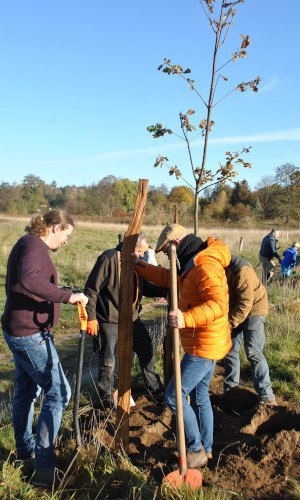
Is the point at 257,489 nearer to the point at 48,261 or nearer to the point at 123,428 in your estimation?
the point at 123,428

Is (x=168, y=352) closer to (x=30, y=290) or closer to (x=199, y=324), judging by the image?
(x=199, y=324)

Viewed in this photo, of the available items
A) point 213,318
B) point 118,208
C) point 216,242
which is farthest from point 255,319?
point 118,208

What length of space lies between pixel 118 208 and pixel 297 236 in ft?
101

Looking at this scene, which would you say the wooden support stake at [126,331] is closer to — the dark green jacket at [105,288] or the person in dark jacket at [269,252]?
the dark green jacket at [105,288]

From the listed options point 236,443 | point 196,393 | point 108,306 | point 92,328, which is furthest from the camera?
point 108,306

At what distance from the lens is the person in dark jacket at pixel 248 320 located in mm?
4000

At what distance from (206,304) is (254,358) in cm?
175

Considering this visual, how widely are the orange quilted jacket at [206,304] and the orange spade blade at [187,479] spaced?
821 millimetres

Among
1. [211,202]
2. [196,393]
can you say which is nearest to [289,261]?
[196,393]

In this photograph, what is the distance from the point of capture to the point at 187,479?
270cm

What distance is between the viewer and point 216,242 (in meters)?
3.24

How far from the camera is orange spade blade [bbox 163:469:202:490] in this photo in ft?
8.58

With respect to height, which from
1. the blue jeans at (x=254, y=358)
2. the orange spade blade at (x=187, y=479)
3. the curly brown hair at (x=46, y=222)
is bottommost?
the orange spade blade at (x=187, y=479)

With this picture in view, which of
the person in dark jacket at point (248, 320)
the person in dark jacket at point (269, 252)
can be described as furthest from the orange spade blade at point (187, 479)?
the person in dark jacket at point (269, 252)
